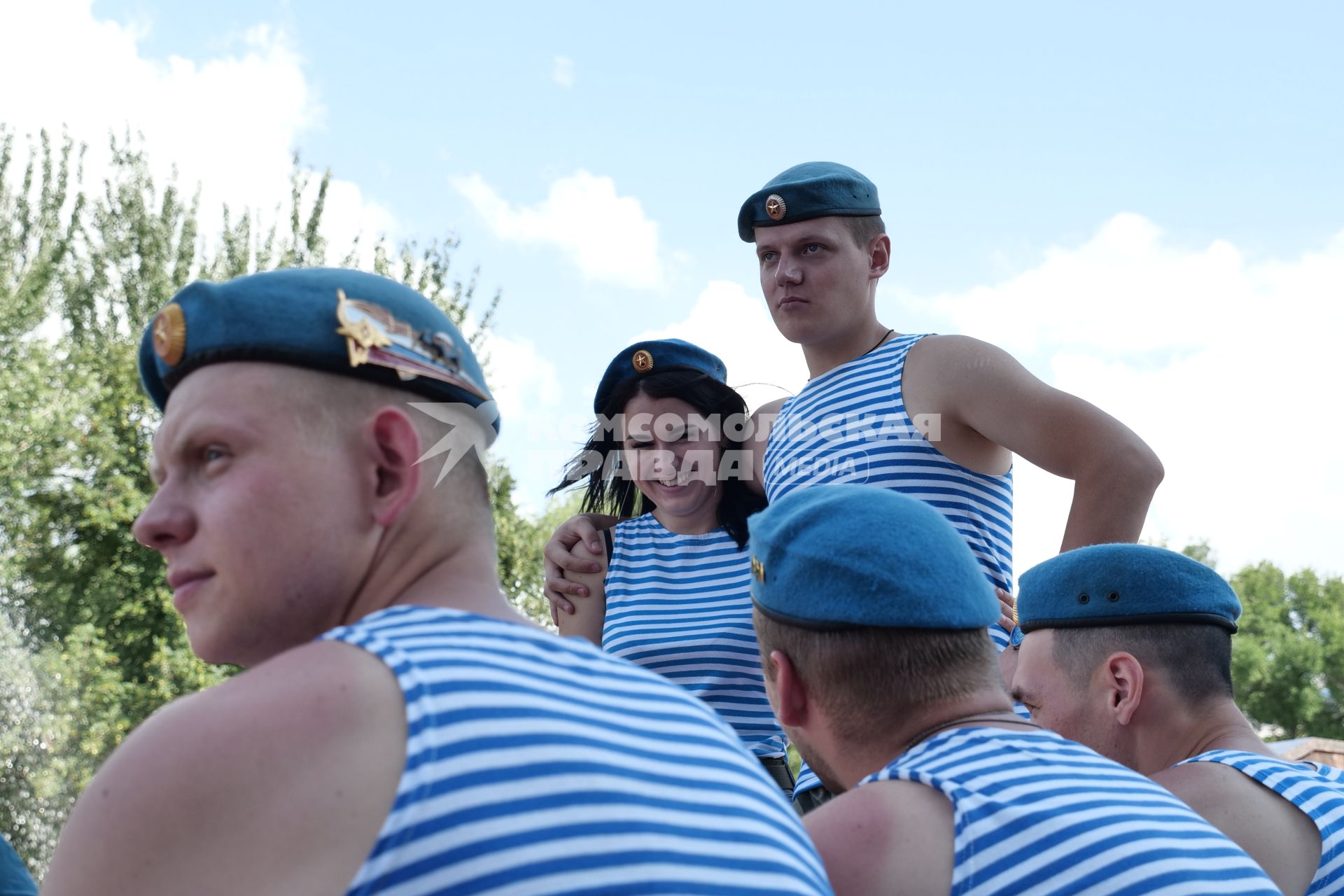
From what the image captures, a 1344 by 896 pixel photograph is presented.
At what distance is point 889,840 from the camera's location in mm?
1689

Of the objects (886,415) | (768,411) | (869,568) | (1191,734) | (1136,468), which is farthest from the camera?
(768,411)

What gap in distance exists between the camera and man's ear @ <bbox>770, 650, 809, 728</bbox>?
6.70 feet

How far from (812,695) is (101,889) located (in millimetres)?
1185

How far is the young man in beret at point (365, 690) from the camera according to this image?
1.06 meters

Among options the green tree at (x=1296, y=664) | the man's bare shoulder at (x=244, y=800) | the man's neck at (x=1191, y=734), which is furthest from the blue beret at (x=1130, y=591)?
the green tree at (x=1296, y=664)

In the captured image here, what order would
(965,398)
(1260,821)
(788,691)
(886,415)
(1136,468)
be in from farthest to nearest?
1. (886,415)
2. (965,398)
3. (1136,468)
4. (1260,821)
5. (788,691)

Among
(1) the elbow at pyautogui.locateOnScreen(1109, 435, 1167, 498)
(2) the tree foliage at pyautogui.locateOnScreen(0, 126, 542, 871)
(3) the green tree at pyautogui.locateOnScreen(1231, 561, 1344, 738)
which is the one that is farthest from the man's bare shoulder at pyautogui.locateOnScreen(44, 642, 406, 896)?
(3) the green tree at pyautogui.locateOnScreen(1231, 561, 1344, 738)

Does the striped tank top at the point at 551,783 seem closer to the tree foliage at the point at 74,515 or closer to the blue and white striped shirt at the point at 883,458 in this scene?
the blue and white striped shirt at the point at 883,458

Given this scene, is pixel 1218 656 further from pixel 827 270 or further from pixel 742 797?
pixel 742 797

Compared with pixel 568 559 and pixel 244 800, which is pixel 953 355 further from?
pixel 244 800

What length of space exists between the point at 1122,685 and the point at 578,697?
2.13m

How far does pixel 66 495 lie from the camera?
21203 millimetres

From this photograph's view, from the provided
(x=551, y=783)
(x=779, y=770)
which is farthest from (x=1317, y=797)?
(x=551, y=783)

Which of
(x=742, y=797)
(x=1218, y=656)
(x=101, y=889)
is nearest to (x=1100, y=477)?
(x=1218, y=656)
